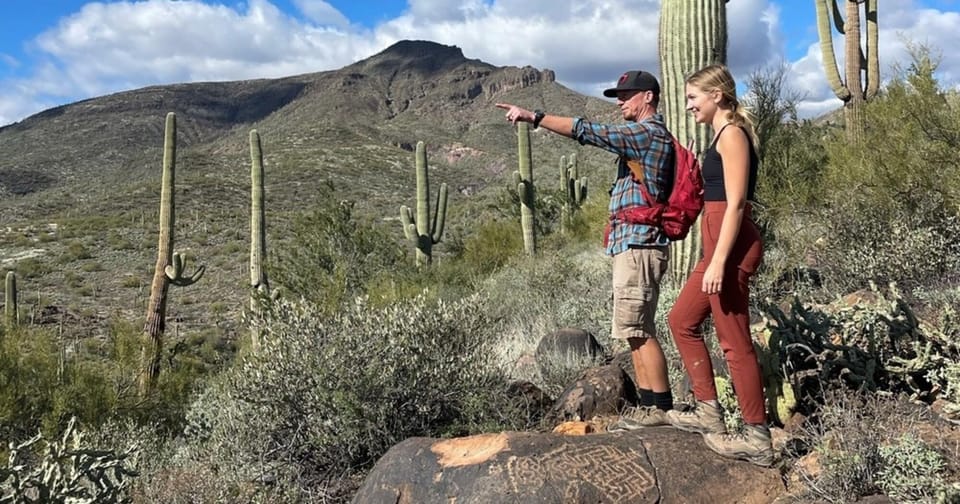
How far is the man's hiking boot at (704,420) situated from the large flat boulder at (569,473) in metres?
0.05

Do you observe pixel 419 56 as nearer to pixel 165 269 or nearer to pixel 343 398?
pixel 165 269

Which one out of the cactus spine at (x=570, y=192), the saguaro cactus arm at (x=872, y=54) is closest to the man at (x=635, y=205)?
the saguaro cactus arm at (x=872, y=54)

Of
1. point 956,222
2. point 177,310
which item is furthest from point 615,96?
point 177,310

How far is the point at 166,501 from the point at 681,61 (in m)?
5.13

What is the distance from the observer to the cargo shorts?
352 centimetres

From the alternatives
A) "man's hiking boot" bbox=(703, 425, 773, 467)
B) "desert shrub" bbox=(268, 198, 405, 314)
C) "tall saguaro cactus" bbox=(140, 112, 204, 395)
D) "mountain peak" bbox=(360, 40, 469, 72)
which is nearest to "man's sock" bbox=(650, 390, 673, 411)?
"man's hiking boot" bbox=(703, 425, 773, 467)

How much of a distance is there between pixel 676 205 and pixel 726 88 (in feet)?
1.92

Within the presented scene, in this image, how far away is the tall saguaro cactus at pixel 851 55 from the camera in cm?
1236

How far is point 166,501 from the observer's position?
382 centimetres

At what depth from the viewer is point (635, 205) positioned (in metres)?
3.52

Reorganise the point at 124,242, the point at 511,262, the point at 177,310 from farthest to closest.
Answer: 1. the point at 124,242
2. the point at 177,310
3. the point at 511,262

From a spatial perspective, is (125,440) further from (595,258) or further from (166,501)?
(595,258)

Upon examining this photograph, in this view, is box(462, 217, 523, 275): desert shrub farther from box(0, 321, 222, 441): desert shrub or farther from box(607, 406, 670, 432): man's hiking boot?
box(607, 406, 670, 432): man's hiking boot

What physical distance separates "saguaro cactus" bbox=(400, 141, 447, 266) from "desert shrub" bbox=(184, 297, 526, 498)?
9109 mm
